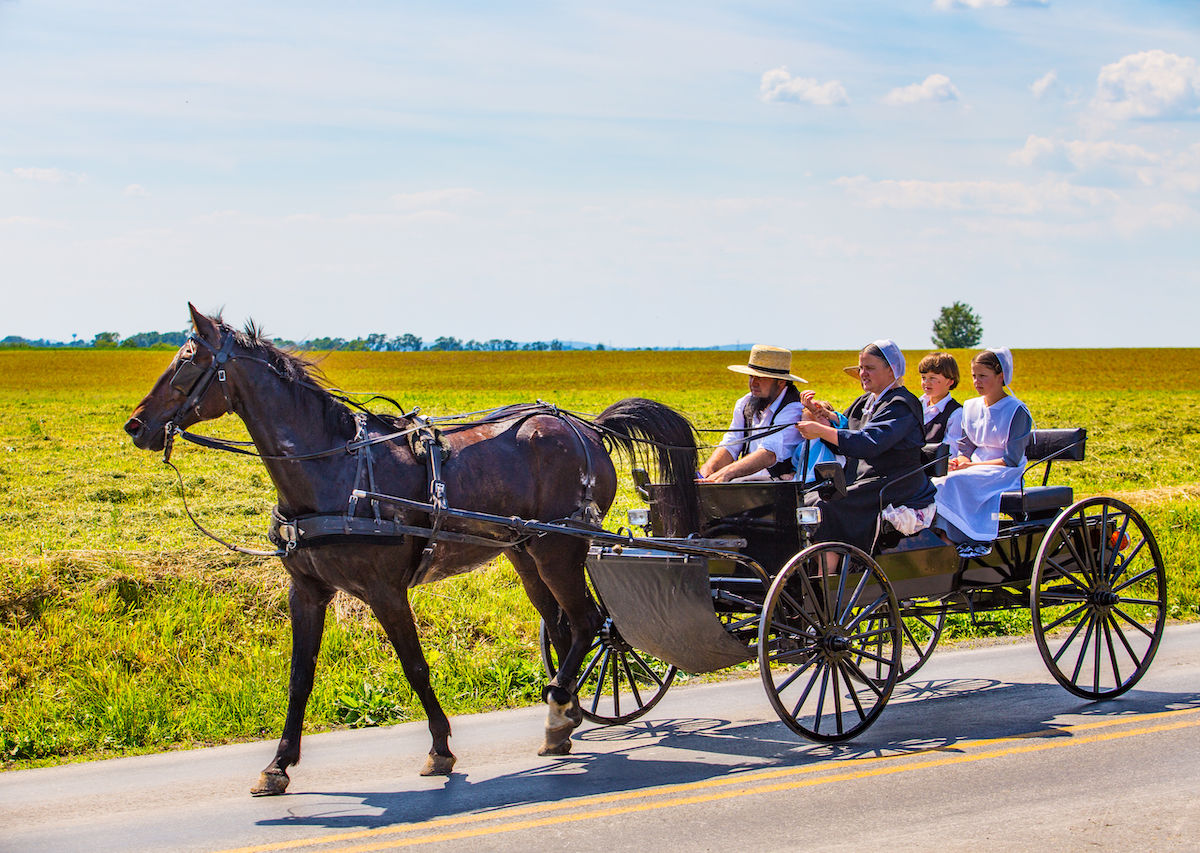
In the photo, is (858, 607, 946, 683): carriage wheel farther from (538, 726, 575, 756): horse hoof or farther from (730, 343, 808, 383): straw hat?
(538, 726, 575, 756): horse hoof

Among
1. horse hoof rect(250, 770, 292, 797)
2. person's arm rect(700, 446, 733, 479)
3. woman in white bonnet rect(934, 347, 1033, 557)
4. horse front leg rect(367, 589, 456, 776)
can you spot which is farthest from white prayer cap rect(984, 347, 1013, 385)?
horse hoof rect(250, 770, 292, 797)

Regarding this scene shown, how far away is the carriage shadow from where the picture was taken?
19.3 ft

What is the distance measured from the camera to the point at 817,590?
284 inches

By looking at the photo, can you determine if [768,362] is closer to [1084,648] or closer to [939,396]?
[939,396]

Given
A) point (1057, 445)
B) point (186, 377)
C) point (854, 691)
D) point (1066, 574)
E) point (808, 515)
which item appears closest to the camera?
point (186, 377)

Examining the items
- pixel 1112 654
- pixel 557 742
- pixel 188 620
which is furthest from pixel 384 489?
pixel 1112 654

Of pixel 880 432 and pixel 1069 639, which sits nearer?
pixel 880 432

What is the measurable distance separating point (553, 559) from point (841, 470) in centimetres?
183

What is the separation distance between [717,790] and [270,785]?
2.31 meters

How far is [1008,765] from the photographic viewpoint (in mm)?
6195

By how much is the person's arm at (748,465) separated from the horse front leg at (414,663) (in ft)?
7.84

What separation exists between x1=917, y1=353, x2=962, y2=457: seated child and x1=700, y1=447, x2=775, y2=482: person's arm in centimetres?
145

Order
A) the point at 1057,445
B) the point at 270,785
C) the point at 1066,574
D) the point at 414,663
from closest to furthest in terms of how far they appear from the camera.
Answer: the point at 270,785, the point at 414,663, the point at 1066,574, the point at 1057,445

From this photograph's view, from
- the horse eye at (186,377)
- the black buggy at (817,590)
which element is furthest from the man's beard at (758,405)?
the horse eye at (186,377)
